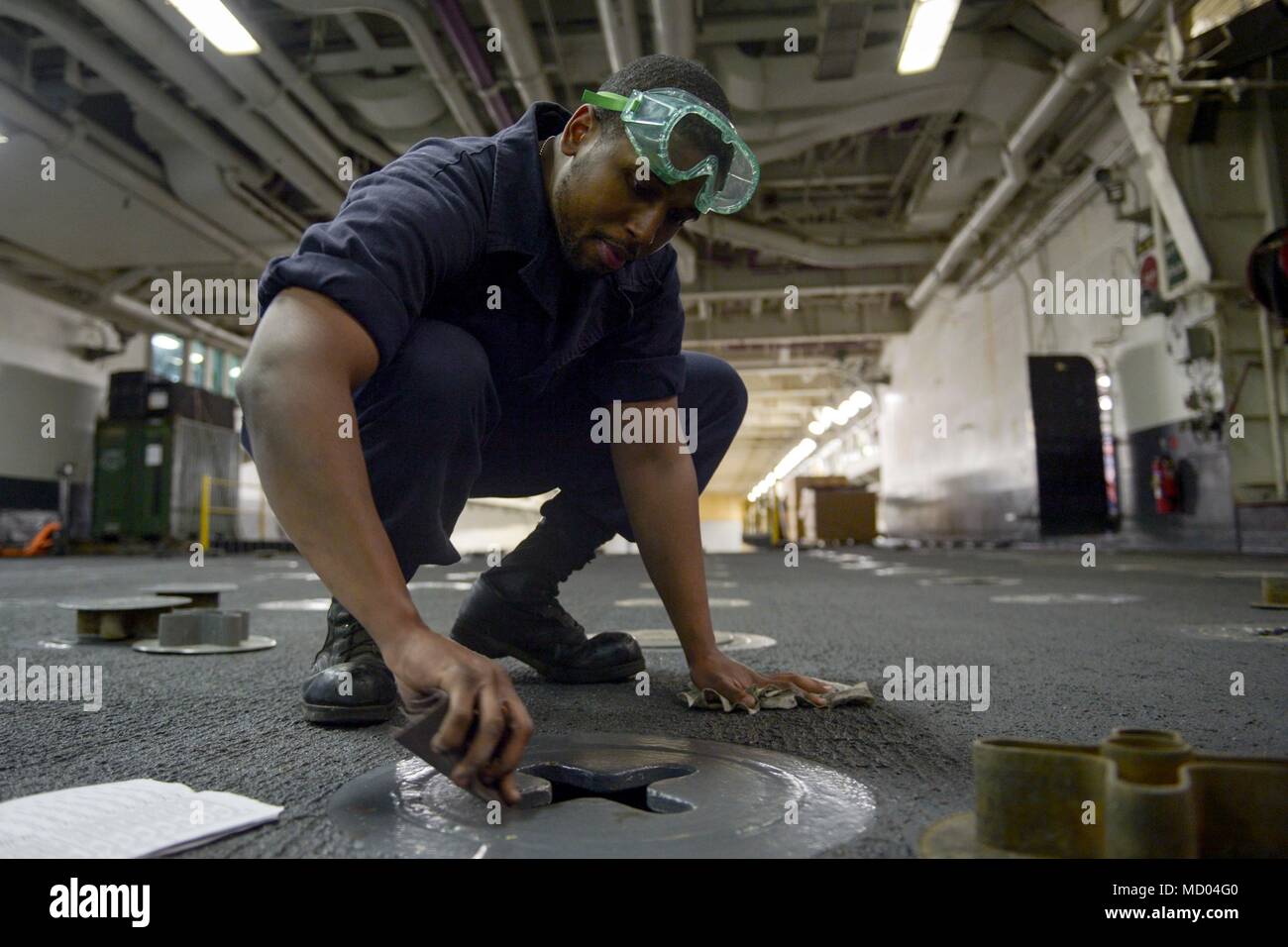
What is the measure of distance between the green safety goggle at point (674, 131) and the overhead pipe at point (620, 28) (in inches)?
177

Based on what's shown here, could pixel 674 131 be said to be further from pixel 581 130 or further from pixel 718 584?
pixel 718 584

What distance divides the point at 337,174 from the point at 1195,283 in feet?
22.8

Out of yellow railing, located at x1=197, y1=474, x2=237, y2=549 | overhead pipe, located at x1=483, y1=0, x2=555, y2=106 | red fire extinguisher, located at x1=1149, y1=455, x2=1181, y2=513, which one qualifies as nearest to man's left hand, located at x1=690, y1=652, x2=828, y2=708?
overhead pipe, located at x1=483, y1=0, x2=555, y2=106

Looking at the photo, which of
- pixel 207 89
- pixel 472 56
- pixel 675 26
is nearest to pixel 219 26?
pixel 207 89

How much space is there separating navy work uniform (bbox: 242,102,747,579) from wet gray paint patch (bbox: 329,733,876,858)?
1.36 feet

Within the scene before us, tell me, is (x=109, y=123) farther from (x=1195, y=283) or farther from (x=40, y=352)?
(x=1195, y=283)

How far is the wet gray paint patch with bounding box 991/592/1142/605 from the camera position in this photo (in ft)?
9.90

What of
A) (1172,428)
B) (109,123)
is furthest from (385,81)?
(1172,428)

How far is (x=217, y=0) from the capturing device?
4.84m

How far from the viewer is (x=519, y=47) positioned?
547 centimetres

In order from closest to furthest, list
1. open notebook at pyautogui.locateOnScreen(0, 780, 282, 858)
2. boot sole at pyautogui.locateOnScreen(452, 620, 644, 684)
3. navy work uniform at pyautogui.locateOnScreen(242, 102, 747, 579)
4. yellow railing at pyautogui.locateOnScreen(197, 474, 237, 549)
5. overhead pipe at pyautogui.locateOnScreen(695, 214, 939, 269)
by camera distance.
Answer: open notebook at pyautogui.locateOnScreen(0, 780, 282, 858)
navy work uniform at pyautogui.locateOnScreen(242, 102, 747, 579)
boot sole at pyautogui.locateOnScreen(452, 620, 644, 684)
overhead pipe at pyautogui.locateOnScreen(695, 214, 939, 269)
yellow railing at pyautogui.locateOnScreen(197, 474, 237, 549)

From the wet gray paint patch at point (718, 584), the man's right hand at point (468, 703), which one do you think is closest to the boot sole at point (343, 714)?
the man's right hand at point (468, 703)

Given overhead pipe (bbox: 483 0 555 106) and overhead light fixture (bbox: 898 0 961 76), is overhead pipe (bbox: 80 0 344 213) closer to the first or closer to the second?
overhead pipe (bbox: 483 0 555 106)
